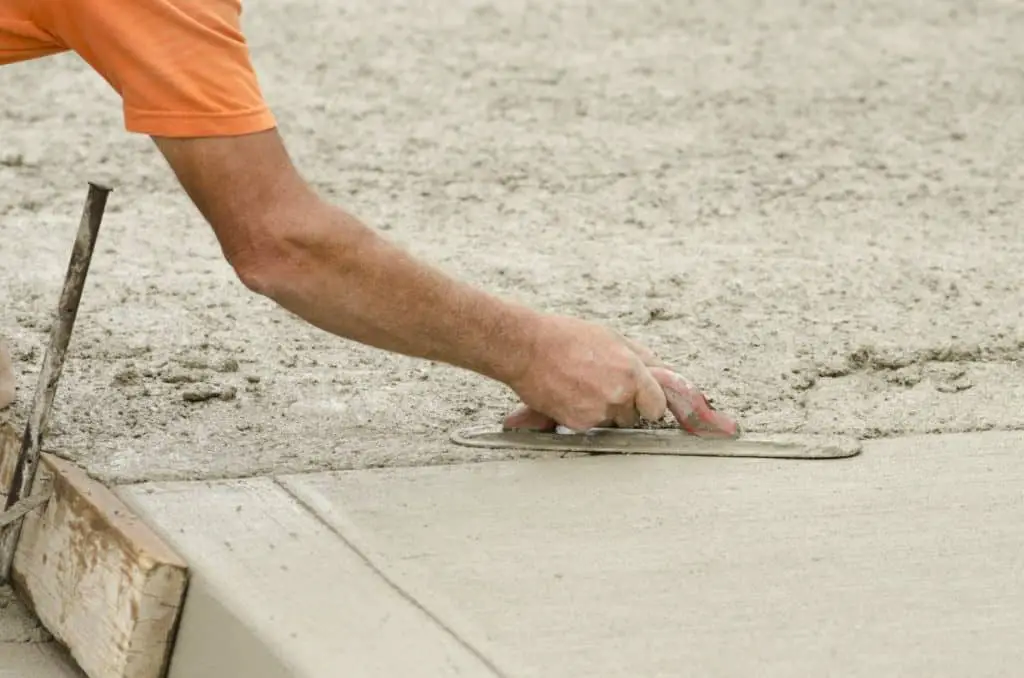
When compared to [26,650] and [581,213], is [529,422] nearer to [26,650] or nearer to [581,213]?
[26,650]

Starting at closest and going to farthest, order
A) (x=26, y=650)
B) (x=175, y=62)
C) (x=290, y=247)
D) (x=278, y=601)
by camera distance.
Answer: (x=278, y=601), (x=175, y=62), (x=290, y=247), (x=26, y=650)

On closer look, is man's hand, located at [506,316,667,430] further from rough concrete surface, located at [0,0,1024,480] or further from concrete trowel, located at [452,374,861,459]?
rough concrete surface, located at [0,0,1024,480]

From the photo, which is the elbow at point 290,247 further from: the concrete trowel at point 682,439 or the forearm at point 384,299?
the concrete trowel at point 682,439

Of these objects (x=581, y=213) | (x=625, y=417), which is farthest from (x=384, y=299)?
(x=581, y=213)

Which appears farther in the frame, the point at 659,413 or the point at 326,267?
the point at 659,413

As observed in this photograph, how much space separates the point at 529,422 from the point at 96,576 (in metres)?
0.69

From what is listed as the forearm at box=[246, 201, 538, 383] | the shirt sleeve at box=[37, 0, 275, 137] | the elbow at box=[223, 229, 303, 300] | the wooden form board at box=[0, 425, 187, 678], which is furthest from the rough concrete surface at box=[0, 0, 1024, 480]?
the shirt sleeve at box=[37, 0, 275, 137]

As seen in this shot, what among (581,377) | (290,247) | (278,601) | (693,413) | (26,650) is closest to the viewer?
(278,601)

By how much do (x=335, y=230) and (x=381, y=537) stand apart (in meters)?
0.40

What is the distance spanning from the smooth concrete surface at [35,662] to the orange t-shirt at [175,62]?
0.72 meters

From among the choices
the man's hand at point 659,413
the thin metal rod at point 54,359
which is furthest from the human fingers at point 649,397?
the thin metal rod at point 54,359

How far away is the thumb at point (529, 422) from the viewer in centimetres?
254

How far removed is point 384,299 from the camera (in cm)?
226

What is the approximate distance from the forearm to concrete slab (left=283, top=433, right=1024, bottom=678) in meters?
0.18
